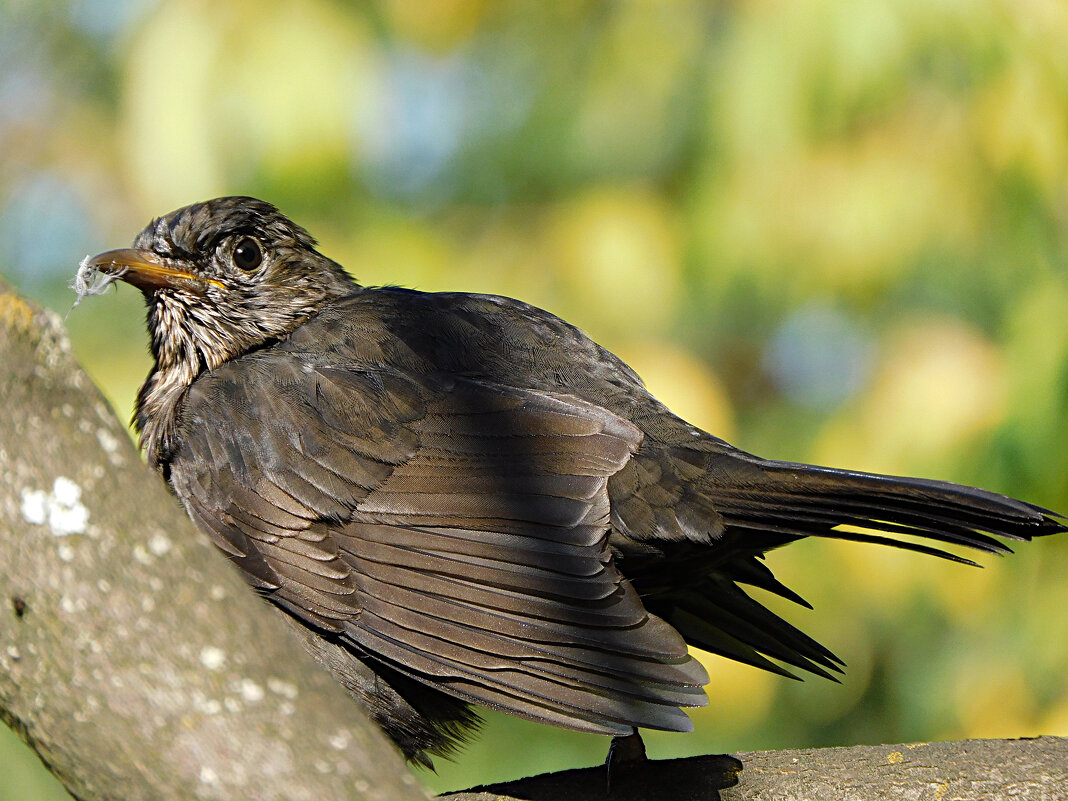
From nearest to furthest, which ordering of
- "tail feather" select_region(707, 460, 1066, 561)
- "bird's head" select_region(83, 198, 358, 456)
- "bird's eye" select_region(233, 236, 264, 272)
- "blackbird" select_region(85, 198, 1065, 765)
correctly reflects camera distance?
"tail feather" select_region(707, 460, 1066, 561) → "blackbird" select_region(85, 198, 1065, 765) → "bird's head" select_region(83, 198, 358, 456) → "bird's eye" select_region(233, 236, 264, 272)

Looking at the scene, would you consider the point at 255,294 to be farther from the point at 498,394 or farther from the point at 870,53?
the point at 870,53

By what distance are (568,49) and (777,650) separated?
12.7 ft

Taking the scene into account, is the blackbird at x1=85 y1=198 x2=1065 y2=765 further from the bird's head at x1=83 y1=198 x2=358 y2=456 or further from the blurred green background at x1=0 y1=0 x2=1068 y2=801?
the blurred green background at x1=0 y1=0 x2=1068 y2=801

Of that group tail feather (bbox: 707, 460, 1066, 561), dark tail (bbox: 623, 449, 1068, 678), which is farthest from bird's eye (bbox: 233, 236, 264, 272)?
tail feather (bbox: 707, 460, 1066, 561)

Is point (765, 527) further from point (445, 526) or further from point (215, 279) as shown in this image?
point (215, 279)

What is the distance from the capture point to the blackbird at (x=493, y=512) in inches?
95.2

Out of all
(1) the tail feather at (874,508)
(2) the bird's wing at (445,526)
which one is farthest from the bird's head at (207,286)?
(1) the tail feather at (874,508)

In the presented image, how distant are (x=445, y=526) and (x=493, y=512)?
12 cm

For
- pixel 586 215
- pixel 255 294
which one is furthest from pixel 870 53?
pixel 255 294

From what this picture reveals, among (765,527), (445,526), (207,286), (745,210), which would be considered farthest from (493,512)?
(745,210)

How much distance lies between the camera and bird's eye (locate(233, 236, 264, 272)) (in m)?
3.58

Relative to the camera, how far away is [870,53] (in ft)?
16.4

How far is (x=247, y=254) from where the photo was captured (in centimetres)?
360

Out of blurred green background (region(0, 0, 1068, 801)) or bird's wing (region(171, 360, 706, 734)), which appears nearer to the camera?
bird's wing (region(171, 360, 706, 734))
